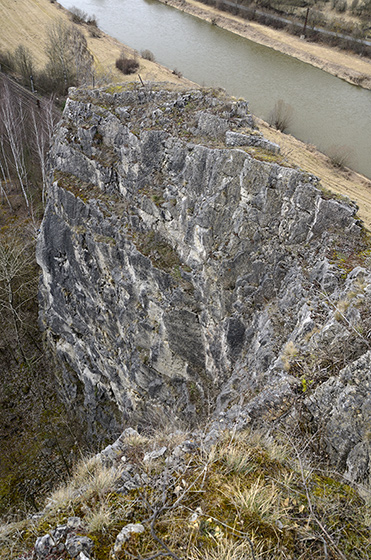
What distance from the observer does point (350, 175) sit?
20469 millimetres

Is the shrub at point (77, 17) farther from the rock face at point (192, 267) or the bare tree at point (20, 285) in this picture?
the rock face at point (192, 267)

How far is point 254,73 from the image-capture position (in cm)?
3678

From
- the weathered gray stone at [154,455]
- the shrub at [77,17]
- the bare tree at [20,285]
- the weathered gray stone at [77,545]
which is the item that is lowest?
the bare tree at [20,285]

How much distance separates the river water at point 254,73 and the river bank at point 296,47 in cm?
108

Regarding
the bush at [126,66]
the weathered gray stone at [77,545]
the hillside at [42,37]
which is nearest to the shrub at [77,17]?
the hillside at [42,37]

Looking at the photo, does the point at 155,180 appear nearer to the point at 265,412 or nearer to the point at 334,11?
the point at 265,412

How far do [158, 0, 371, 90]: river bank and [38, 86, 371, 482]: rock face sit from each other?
104ft

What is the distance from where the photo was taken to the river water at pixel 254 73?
26859 mm

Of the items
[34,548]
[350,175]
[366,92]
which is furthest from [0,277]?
[366,92]

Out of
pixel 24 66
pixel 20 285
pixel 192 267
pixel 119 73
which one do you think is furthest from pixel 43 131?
pixel 192 267

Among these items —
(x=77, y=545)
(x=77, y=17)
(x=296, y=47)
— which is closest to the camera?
(x=77, y=545)

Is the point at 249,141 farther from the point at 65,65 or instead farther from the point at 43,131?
the point at 65,65

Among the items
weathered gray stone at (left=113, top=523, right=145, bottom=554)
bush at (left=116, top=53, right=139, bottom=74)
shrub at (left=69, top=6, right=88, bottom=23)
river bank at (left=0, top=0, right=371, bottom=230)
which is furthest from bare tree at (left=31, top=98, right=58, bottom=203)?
shrub at (left=69, top=6, right=88, bottom=23)

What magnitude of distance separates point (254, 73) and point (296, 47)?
Result: 12.1m
